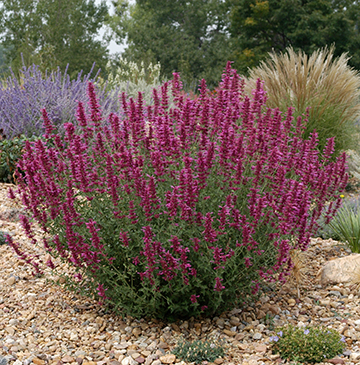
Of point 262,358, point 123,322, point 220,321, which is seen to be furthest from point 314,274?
point 123,322

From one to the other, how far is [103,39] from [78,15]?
19.2 ft

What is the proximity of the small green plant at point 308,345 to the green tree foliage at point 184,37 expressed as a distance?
109 feet

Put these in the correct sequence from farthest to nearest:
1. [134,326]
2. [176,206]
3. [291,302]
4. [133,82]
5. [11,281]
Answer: [133,82] < [11,281] < [291,302] < [134,326] < [176,206]

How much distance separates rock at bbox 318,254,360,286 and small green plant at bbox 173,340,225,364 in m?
1.75

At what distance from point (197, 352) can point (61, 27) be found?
37.1m

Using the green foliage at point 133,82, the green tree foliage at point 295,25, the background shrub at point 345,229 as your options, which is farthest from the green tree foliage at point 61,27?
the background shrub at point 345,229

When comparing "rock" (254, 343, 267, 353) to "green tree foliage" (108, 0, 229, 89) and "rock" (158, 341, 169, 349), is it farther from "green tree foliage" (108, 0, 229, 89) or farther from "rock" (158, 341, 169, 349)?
"green tree foliage" (108, 0, 229, 89)

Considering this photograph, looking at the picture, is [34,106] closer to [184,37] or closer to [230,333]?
[230,333]

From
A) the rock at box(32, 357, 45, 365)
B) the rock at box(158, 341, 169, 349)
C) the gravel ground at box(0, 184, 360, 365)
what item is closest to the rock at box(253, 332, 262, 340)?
the gravel ground at box(0, 184, 360, 365)

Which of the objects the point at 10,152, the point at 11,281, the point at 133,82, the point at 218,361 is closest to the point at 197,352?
the point at 218,361

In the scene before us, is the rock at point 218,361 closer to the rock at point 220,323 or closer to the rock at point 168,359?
the rock at point 168,359

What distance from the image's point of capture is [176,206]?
2973 mm

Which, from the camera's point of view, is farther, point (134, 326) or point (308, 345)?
point (134, 326)

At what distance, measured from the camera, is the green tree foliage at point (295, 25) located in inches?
1013
